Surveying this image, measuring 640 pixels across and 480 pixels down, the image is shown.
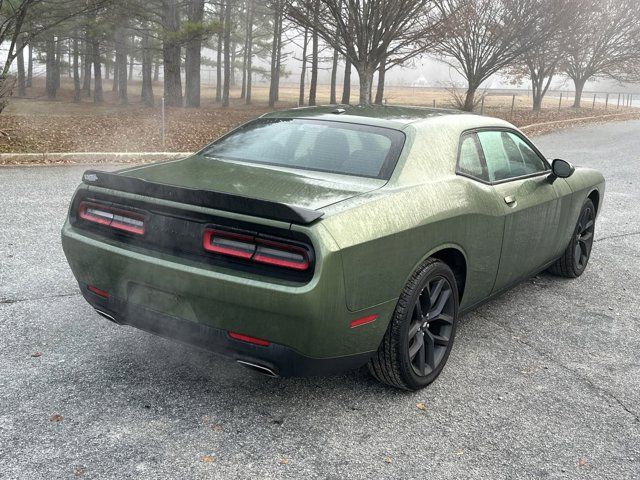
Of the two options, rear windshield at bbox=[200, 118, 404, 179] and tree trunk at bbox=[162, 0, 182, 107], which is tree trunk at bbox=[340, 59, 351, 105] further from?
rear windshield at bbox=[200, 118, 404, 179]

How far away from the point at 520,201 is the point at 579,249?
1.76 metres

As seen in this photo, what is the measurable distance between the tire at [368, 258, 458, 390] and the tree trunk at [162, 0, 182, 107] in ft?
73.1

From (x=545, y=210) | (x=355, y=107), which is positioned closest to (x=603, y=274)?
(x=545, y=210)

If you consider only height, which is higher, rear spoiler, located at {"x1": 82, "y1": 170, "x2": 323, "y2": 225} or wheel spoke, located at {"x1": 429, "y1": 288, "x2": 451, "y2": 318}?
rear spoiler, located at {"x1": 82, "y1": 170, "x2": 323, "y2": 225}

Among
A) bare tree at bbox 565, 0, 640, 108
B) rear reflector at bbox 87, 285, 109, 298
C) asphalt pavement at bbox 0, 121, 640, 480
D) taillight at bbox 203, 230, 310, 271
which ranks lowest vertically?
asphalt pavement at bbox 0, 121, 640, 480

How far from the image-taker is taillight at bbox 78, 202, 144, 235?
310 centimetres

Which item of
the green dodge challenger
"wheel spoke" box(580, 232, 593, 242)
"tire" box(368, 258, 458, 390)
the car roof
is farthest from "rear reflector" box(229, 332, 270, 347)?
"wheel spoke" box(580, 232, 593, 242)

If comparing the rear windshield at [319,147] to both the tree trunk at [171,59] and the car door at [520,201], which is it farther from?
the tree trunk at [171,59]

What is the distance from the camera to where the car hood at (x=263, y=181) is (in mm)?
2990

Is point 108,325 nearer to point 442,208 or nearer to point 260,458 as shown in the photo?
point 260,458

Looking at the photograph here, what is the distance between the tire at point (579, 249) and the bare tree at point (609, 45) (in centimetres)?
2667

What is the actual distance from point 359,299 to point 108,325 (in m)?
2.00

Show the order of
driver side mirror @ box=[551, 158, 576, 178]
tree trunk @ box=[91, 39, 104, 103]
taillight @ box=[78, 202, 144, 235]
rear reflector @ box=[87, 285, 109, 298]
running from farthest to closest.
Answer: tree trunk @ box=[91, 39, 104, 103] < driver side mirror @ box=[551, 158, 576, 178] < rear reflector @ box=[87, 285, 109, 298] < taillight @ box=[78, 202, 144, 235]

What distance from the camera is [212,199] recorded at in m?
2.87
